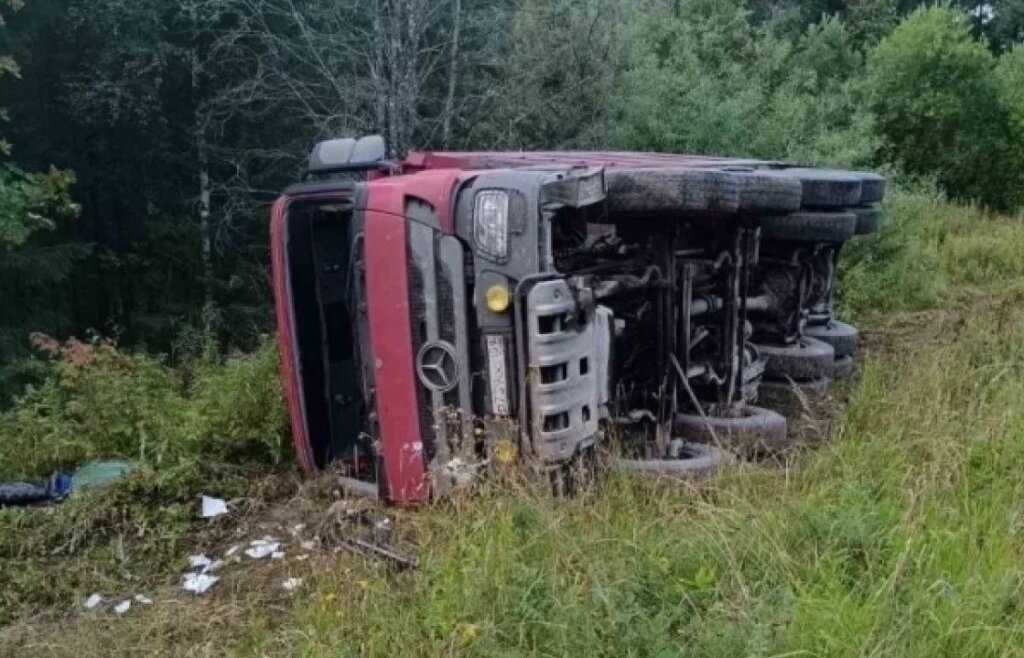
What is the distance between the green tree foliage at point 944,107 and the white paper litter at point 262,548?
15.7 meters

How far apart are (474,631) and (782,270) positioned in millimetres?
3060

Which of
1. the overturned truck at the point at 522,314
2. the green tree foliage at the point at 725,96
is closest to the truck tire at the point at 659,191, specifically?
the overturned truck at the point at 522,314

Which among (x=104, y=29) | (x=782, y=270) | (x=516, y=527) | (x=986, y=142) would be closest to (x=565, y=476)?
(x=516, y=527)

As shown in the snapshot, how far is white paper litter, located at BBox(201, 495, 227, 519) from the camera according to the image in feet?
11.8

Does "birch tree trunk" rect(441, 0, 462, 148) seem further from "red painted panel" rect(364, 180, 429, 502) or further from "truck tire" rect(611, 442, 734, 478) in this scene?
"truck tire" rect(611, 442, 734, 478)

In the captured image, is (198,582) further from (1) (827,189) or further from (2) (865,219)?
(2) (865,219)

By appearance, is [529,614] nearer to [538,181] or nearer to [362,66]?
[538,181]

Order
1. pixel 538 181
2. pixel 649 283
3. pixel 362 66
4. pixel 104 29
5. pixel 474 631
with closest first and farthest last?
pixel 474 631 → pixel 538 181 → pixel 649 283 → pixel 362 66 → pixel 104 29

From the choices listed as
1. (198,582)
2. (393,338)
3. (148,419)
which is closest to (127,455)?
(148,419)

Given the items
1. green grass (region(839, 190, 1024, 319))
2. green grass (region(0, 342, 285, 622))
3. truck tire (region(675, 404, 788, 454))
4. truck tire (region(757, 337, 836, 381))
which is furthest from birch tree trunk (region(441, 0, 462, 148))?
truck tire (region(675, 404, 788, 454))

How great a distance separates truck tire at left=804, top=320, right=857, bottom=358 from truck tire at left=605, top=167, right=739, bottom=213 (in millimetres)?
1958

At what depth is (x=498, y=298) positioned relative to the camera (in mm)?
3014

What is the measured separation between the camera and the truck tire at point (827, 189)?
440cm

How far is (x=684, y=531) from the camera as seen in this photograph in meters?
2.65
